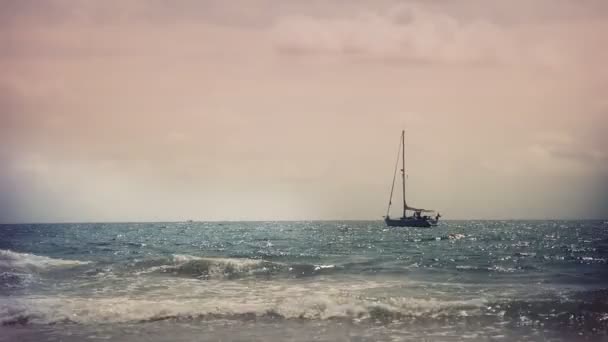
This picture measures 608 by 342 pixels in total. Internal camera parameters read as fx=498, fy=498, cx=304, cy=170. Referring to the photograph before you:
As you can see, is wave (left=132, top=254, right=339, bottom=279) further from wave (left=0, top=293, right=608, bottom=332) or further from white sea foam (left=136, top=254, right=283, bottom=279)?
wave (left=0, top=293, right=608, bottom=332)

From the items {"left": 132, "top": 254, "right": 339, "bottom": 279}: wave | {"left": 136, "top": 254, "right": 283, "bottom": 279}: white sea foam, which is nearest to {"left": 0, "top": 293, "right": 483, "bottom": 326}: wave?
{"left": 132, "top": 254, "right": 339, "bottom": 279}: wave

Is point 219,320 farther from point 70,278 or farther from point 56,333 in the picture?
point 70,278

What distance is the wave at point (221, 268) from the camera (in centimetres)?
2850

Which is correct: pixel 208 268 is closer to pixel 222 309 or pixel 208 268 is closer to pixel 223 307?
pixel 223 307

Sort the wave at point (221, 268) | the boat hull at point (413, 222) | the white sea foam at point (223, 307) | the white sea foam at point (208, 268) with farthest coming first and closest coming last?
the boat hull at point (413, 222) < the white sea foam at point (208, 268) < the wave at point (221, 268) < the white sea foam at point (223, 307)

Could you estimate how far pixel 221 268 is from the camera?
99.1 ft

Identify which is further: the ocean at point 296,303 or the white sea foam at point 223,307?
the white sea foam at point 223,307

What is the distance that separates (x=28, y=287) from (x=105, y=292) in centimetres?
443

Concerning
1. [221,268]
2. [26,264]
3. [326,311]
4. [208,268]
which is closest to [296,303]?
[326,311]

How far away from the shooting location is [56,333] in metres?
14.9

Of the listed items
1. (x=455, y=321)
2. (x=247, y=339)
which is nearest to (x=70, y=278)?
(x=247, y=339)

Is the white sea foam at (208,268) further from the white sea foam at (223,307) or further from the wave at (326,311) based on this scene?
the wave at (326,311)

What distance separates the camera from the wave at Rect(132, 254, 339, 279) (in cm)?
2850

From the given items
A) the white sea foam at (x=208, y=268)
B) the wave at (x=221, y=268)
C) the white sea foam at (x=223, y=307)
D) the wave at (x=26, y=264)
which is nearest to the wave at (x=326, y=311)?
the white sea foam at (x=223, y=307)
